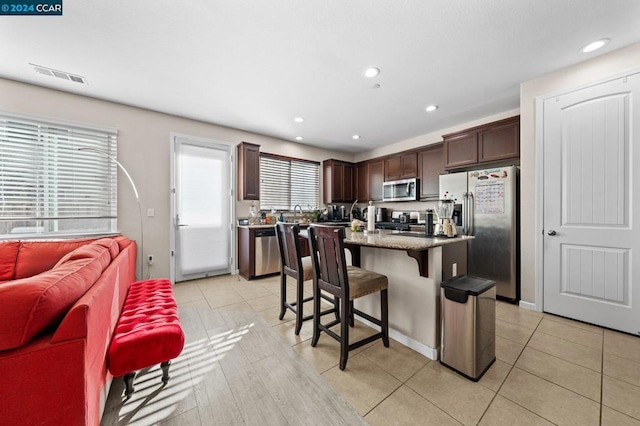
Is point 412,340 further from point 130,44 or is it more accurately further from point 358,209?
point 358,209

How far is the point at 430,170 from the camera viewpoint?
14.9 ft

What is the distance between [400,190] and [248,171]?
307 centimetres

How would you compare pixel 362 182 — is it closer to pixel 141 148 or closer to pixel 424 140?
pixel 424 140

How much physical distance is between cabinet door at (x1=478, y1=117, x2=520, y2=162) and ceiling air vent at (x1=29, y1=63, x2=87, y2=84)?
5320 mm

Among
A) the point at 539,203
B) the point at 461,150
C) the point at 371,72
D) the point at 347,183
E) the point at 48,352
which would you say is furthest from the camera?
the point at 347,183

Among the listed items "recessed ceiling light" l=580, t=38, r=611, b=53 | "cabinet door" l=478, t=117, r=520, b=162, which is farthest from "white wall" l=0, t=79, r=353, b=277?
"recessed ceiling light" l=580, t=38, r=611, b=53

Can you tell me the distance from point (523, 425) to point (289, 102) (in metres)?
3.80

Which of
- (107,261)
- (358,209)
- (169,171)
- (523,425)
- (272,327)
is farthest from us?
(358,209)

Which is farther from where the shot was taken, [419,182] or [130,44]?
[419,182]

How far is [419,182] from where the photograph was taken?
473cm

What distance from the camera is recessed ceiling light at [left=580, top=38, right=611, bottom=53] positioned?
7.20 feet

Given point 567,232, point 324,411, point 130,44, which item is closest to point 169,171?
point 130,44

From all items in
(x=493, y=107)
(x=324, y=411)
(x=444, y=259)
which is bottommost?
(x=324, y=411)

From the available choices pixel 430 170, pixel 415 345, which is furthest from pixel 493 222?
pixel 415 345
